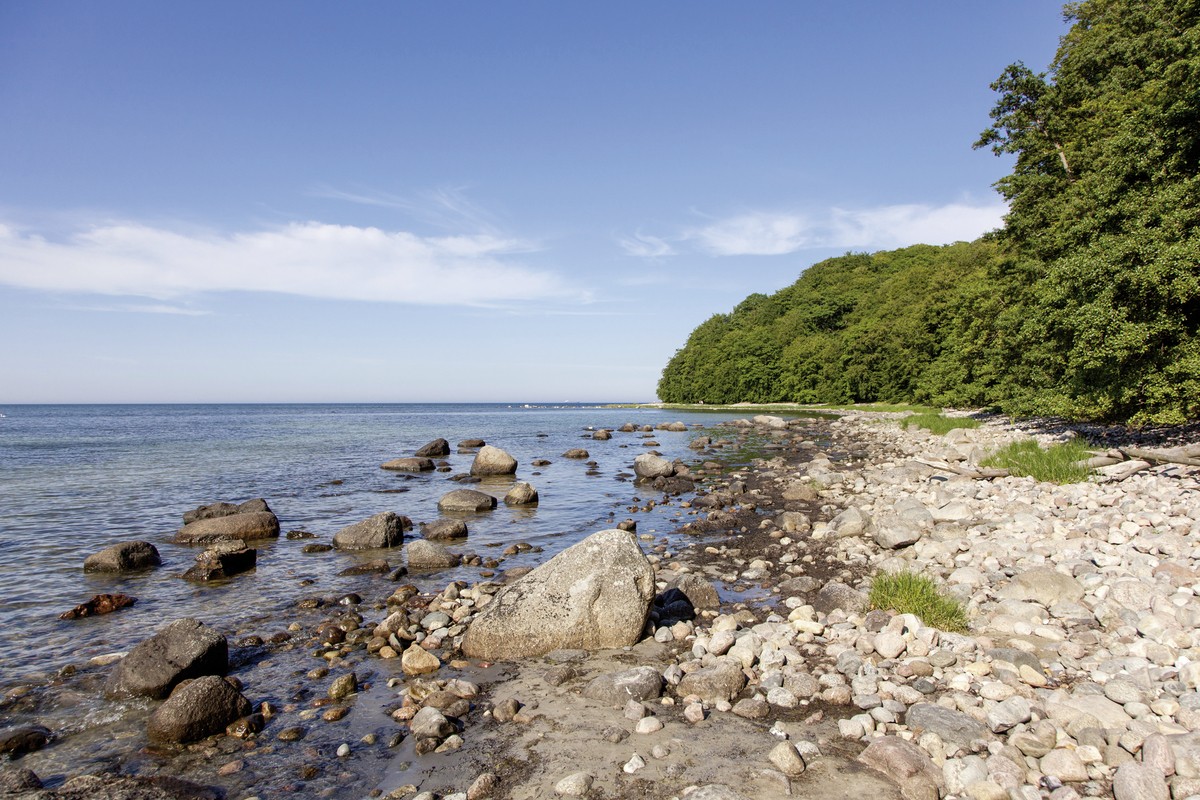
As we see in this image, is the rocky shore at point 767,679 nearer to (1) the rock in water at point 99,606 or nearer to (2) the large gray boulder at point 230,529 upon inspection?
(1) the rock in water at point 99,606

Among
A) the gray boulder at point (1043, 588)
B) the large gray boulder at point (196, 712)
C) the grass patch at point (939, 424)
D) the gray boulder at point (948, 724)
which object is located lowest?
the large gray boulder at point (196, 712)

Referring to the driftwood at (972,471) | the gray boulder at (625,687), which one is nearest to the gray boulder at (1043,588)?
the gray boulder at (625,687)

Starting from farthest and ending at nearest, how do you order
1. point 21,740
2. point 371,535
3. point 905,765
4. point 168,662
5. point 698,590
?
point 371,535
point 698,590
point 168,662
point 21,740
point 905,765

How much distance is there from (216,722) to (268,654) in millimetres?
2482

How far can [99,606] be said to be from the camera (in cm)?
1188

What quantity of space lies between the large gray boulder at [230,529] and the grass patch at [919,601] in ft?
54.7

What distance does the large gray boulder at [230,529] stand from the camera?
17.8 metres

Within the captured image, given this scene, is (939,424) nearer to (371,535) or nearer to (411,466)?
(411,466)

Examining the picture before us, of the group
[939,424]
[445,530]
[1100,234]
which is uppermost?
[1100,234]

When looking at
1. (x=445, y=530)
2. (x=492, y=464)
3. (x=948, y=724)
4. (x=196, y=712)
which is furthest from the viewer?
(x=492, y=464)

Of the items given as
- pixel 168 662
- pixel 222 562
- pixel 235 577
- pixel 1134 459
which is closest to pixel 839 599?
pixel 168 662

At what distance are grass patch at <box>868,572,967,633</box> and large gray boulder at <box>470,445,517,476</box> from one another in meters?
24.1

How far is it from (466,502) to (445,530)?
440cm

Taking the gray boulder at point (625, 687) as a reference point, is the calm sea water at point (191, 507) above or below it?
below
